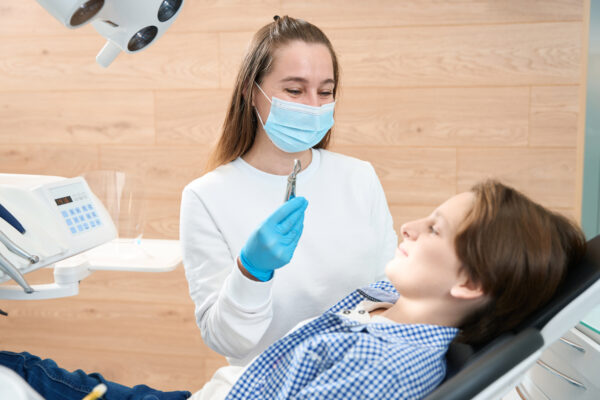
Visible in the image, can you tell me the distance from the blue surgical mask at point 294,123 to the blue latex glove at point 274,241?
1.12ft

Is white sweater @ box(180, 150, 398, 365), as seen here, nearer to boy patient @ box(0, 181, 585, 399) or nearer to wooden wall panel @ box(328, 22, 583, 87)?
boy patient @ box(0, 181, 585, 399)

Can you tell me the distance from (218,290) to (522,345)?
27.3 inches

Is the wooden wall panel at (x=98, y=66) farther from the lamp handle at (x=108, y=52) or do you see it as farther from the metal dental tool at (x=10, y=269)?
the metal dental tool at (x=10, y=269)

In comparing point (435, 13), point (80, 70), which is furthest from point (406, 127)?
point (80, 70)

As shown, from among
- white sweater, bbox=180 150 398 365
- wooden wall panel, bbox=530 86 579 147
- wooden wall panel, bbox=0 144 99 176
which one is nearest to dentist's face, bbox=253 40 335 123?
white sweater, bbox=180 150 398 365

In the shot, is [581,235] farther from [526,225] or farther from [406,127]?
[406,127]

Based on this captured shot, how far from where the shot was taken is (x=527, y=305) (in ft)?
3.05

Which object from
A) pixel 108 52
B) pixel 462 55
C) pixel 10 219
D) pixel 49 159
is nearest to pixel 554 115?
pixel 462 55

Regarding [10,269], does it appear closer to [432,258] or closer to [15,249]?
[15,249]

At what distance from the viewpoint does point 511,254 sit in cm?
94

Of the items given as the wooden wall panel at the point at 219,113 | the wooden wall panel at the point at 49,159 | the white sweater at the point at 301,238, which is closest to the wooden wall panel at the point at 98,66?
the wooden wall panel at the point at 219,113

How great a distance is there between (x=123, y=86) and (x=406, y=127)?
4.00ft

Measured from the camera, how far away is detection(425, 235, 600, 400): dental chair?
792 millimetres

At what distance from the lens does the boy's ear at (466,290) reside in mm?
988
